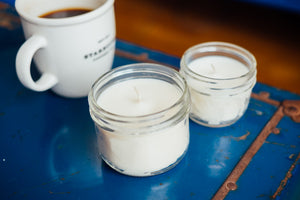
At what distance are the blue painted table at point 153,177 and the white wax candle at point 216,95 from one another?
25mm

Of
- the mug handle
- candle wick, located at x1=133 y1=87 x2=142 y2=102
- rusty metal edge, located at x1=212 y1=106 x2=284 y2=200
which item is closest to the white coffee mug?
the mug handle

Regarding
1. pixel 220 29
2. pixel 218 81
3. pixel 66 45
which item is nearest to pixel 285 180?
pixel 218 81

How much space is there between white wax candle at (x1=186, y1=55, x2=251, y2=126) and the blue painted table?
0.03 m

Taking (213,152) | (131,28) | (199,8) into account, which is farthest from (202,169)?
(199,8)

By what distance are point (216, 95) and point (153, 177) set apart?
15 cm

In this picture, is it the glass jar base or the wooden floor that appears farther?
the wooden floor

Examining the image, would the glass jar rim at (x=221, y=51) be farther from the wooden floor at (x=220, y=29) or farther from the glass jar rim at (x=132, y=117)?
the wooden floor at (x=220, y=29)

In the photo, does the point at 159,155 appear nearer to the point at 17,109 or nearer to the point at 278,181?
the point at 278,181

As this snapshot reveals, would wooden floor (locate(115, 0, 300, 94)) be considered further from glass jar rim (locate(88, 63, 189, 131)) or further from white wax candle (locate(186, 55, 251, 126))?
glass jar rim (locate(88, 63, 189, 131))

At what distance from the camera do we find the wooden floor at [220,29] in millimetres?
851

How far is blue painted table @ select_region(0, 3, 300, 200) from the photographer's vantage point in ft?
1.67

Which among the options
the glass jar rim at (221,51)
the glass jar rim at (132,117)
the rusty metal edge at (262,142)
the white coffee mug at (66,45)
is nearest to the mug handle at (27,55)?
the white coffee mug at (66,45)

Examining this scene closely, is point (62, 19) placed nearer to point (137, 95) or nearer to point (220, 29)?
point (137, 95)

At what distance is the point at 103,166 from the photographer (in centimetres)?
55
